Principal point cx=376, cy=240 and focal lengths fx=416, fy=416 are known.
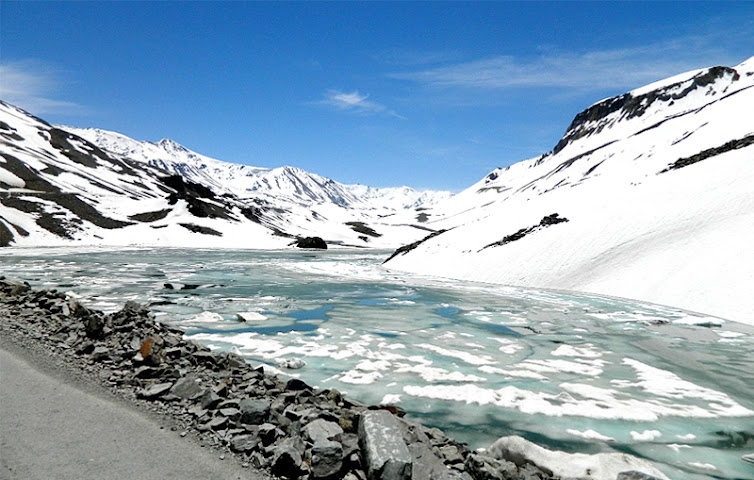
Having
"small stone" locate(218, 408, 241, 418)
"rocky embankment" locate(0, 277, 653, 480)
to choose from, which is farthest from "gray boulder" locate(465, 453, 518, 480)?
"small stone" locate(218, 408, 241, 418)

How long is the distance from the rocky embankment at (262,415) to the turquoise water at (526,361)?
1.22 metres

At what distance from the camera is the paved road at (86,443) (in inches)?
181

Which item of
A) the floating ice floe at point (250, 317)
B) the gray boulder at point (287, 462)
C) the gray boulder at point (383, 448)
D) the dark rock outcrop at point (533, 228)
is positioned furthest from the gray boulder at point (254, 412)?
the dark rock outcrop at point (533, 228)

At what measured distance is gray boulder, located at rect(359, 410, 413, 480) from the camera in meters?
4.63

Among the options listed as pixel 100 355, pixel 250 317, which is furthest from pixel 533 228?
pixel 100 355

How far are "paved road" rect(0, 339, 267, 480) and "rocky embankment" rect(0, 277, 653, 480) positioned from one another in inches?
12.1

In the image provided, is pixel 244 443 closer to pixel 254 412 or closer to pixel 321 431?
pixel 254 412

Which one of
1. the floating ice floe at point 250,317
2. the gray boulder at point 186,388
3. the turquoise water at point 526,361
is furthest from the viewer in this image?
the floating ice floe at point 250,317

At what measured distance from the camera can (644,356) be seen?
1073 centimetres

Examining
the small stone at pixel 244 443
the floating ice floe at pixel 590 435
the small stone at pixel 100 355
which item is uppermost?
the floating ice floe at pixel 590 435

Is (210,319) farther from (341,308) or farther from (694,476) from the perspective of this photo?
(694,476)

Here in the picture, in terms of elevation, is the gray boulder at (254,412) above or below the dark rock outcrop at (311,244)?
below

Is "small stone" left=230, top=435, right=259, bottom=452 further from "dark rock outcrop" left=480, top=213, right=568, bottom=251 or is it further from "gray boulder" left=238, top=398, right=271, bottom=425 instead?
"dark rock outcrop" left=480, top=213, right=568, bottom=251

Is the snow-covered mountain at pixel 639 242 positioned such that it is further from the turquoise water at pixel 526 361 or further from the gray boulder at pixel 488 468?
the gray boulder at pixel 488 468
